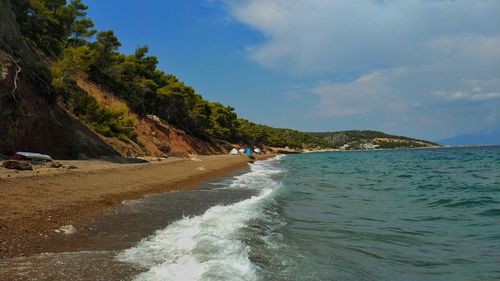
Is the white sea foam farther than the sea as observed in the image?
No

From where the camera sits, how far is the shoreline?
7.87 meters

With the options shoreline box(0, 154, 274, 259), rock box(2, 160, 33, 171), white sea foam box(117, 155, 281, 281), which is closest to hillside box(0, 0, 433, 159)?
rock box(2, 160, 33, 171)

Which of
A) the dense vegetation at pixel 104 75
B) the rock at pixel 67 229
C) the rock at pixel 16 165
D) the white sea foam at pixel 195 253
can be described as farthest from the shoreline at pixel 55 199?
the dense vegetation at pixel 104 75

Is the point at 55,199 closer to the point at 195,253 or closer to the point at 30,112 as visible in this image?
the point at 195,253

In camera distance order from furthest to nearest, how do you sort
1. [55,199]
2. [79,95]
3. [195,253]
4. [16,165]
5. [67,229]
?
[79,95]
[16,165]
[55,199]
[67,229]
[195,253]

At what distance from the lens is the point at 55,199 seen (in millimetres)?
11141

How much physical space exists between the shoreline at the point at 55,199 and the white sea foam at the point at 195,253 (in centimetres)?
189

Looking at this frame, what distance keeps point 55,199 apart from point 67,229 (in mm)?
2686

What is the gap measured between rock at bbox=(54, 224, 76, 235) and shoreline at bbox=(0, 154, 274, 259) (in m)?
0.10

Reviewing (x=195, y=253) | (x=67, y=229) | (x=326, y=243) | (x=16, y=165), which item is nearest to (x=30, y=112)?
(x=16, y=165)

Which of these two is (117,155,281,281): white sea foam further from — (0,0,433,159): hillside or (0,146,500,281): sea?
(0,0,433,159): hillside

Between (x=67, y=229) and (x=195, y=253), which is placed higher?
(x=67, y=229)

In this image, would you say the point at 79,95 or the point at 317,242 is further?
the point at 79,95

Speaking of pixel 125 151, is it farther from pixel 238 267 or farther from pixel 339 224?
pixel 238 267
